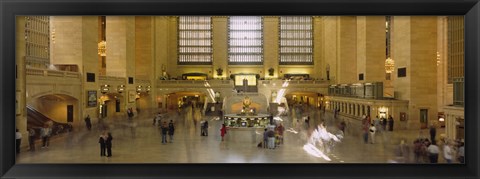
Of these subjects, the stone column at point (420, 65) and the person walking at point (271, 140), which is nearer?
the person walking at point (271, 140)

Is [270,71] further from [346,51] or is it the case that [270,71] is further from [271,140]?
[271,140]

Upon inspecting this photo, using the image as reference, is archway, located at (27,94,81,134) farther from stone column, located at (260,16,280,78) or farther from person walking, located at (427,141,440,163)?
stone column, located at (260,16,280,78)

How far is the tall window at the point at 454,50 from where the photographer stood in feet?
52.3

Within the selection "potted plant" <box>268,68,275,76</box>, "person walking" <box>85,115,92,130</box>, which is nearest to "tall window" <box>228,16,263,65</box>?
"potted plant" <box>268,68,275,76</box>

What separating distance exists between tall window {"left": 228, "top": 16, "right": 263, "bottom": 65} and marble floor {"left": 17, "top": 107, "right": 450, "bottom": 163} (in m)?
28.5

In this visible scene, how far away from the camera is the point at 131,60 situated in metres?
28.5

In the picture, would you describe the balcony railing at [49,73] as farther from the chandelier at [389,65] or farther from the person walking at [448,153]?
the chandelier at [389,65]

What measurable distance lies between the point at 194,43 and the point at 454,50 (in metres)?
32.1

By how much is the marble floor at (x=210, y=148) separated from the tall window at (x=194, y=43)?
28349 millimetres
